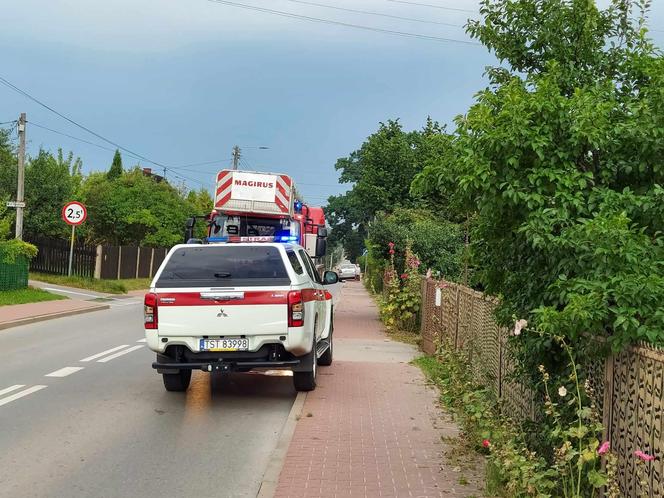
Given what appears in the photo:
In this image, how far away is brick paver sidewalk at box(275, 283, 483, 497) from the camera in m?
5.26

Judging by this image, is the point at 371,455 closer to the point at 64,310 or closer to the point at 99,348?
the point at 99,348

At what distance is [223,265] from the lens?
8.73 meters

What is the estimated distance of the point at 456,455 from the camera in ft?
20.1

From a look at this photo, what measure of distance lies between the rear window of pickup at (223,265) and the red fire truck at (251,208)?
5.98 meters

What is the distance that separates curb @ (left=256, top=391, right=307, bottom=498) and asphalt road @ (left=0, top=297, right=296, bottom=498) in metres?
0.13

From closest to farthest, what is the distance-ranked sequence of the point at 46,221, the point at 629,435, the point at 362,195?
the point at 629,435, the point at 362,195, the point at 46,221

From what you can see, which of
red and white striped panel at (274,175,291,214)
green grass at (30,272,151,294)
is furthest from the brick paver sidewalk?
green grass at (30,272,151,294)

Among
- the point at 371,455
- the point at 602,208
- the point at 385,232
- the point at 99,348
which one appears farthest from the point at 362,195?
the point at 602,208

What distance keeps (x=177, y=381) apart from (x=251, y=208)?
6761mm

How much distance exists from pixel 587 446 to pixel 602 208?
138 cm

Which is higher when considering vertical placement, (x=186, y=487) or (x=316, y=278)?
(x=316, y=278)

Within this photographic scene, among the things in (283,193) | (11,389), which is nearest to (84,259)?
(283,193)

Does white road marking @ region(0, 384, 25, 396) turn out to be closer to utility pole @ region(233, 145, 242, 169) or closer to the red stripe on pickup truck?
the red stripe on pickup truck

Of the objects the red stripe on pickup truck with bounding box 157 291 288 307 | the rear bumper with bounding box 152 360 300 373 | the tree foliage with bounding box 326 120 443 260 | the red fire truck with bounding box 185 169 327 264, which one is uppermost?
the tree foliage with bounding box 326 120 443 260
